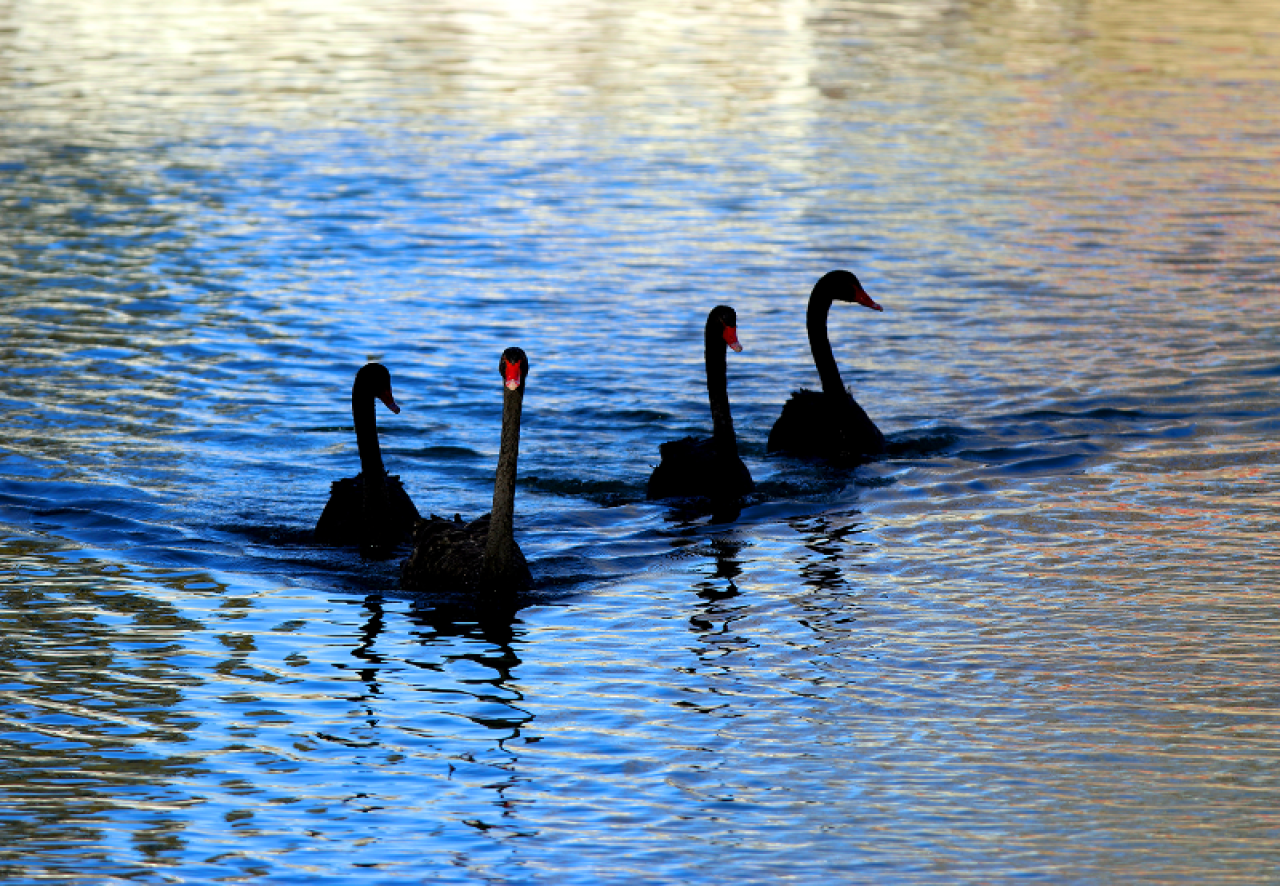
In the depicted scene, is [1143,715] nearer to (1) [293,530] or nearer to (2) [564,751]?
(2) [564,751]

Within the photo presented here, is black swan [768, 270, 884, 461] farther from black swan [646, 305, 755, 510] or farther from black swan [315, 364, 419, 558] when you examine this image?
black swan [315, 364, 419, 558]

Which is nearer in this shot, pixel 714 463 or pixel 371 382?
pixel 371 382

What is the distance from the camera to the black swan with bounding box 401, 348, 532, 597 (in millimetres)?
9984

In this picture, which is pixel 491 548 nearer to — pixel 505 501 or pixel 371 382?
pixel 505 501

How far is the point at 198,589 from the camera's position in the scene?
10367 mm

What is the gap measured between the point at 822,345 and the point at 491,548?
14.5ft

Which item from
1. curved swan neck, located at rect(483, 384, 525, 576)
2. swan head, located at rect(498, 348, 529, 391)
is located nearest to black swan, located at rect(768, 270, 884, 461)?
curved swan neck, located at rect(483, 384, 525, 576)

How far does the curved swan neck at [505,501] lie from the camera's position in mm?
9977

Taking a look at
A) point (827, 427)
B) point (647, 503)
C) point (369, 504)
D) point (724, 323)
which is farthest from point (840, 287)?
point (369, 504)

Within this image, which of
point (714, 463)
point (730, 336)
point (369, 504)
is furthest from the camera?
point (730, 336)

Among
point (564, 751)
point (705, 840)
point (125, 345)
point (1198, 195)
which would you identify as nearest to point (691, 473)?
point (564, 751)

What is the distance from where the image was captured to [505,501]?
9.94 meters

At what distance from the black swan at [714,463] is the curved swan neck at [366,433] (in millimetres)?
1987

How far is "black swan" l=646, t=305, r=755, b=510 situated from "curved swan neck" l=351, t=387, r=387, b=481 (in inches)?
78.2
